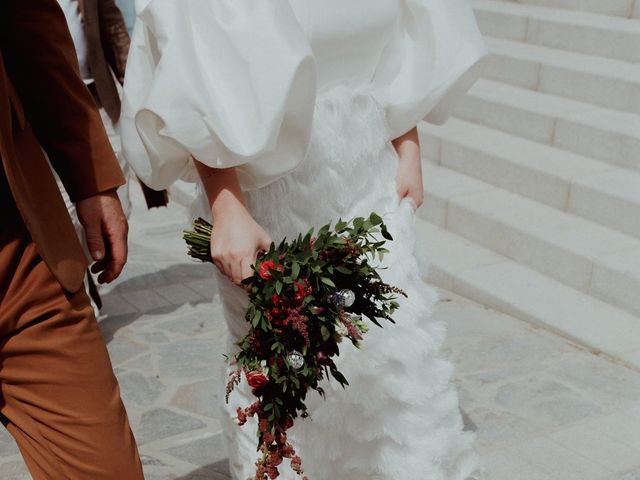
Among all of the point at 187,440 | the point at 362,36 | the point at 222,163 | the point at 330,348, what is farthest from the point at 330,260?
the point at 187,440

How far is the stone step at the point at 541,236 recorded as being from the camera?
4523 millimetres

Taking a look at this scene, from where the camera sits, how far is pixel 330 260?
6.64ft

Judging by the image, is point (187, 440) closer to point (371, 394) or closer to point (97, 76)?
point (371, 394)

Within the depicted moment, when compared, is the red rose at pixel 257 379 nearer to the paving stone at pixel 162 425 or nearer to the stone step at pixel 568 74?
the paving stone at pixel 162 425

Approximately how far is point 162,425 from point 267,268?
201 cm

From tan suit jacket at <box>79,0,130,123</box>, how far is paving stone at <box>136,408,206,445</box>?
1.54 m

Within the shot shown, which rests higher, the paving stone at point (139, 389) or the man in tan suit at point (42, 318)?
the man in tan suit at point (42, 318)

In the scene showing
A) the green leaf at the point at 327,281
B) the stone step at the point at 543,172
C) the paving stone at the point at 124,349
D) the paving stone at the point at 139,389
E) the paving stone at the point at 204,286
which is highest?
the green leaf at the point at 327,281

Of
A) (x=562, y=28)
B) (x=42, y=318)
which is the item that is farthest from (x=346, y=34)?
(x=562, y=28)

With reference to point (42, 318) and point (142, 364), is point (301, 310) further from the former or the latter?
point (142, 364)

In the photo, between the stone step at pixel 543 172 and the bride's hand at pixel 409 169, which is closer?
the bride's hand at pixel 409 169

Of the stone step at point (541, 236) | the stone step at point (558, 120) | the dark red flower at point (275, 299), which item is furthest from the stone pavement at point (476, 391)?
the stone step at point (558, 120)

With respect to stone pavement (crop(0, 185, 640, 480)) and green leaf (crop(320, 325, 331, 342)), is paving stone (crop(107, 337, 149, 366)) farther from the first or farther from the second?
green leaf (crop(320, 325, 331, 342))

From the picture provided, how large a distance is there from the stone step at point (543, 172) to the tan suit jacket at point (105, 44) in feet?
7.74
